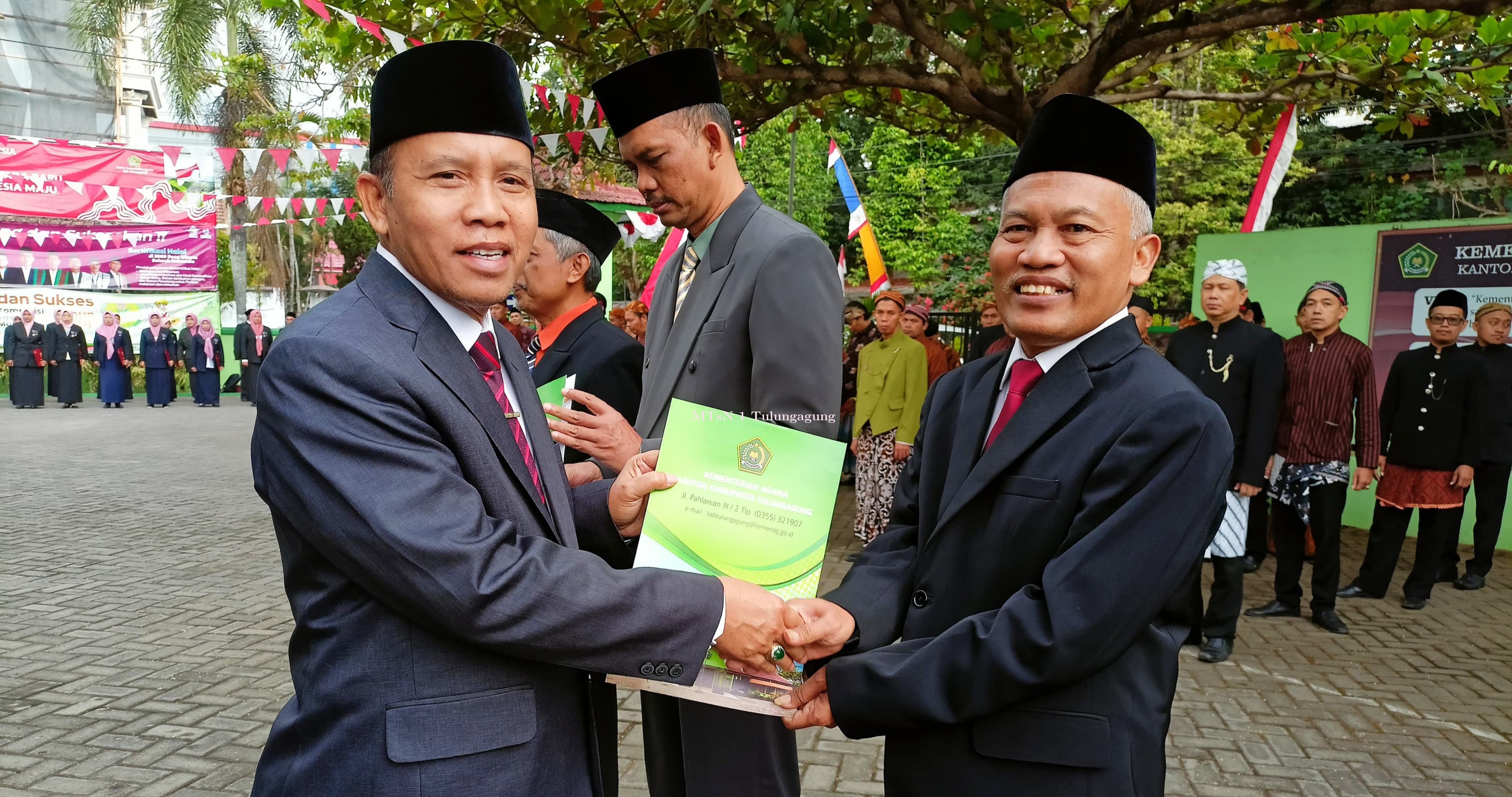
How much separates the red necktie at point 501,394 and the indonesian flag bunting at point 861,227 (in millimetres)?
9481

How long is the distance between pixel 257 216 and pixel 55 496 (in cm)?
2333

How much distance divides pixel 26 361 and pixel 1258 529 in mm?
22776

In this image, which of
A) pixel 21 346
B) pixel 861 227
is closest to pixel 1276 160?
pixel 861 227

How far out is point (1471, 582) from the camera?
25.1 feet

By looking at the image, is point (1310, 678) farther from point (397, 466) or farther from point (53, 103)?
point (53, 103)

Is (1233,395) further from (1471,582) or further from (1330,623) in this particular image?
(1471,582)

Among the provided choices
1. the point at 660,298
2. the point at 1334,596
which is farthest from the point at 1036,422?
the point at 1334,596

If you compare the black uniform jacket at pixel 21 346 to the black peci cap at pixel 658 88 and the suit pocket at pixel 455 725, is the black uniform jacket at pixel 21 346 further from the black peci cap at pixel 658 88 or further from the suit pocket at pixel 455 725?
the suit pocket at pixel 455 725

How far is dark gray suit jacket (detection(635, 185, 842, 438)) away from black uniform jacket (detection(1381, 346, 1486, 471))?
637cm

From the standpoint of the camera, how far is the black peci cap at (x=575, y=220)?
346 centimetres

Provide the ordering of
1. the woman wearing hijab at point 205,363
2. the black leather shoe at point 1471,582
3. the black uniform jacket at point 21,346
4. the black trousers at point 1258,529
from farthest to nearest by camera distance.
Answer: the woman wearing hijab at point 205,363 < the black uniform jacket at point 21,346 < the black trousers at point 1258,529 < the black leather shoe at point 1471,582

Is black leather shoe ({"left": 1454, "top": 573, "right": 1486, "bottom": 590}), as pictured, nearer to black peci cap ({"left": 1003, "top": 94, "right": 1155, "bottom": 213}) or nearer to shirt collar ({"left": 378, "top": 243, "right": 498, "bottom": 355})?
black peci cap ({"left": 1003, "top": 94, "right": 1155, "bottom": 213})

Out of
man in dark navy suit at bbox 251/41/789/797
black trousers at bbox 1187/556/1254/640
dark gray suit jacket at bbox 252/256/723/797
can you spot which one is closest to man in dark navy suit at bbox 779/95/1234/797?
man in dark navy suit at bbox 251/41/789/797

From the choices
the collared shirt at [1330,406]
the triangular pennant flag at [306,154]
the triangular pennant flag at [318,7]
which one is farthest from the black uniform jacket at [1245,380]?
the triangular pennant flag at [306,154]
